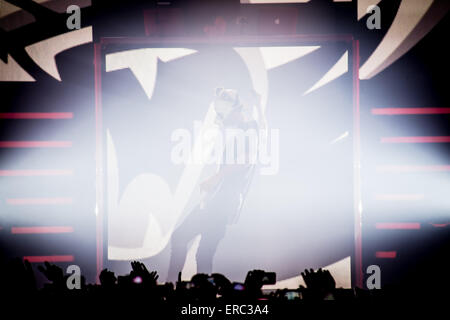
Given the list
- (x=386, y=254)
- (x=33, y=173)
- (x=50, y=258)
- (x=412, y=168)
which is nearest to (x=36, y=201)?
(x=33, y=173)

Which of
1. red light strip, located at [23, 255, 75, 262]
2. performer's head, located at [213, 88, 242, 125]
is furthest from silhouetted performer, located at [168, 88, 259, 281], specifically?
red light strip, located at [23, 255, 75, 262]

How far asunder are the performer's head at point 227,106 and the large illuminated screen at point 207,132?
0.4 inches

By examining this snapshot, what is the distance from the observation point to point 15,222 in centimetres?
253

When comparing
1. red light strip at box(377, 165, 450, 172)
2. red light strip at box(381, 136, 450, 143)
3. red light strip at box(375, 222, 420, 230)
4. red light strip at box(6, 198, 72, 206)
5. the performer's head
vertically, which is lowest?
red light strip at box(375, 222, 420, 230)

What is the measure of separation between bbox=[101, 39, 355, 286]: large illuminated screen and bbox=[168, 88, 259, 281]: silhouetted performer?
0.6 inches

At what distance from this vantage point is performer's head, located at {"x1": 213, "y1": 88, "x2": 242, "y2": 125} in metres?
2.51

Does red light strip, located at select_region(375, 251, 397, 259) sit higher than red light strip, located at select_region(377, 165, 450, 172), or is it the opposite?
red light strip, located at select_region(377, 165, 450, 172)

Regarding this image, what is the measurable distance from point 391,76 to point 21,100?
285 cm

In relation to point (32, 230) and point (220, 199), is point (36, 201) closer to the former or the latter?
point (32, 230)

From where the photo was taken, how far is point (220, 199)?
2.55 meters

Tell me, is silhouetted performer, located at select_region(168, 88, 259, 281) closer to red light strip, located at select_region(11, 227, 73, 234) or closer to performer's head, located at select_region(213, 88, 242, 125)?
performer's head, located at select_region(213, 88, 242, 125)

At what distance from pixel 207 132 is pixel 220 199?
1.73 ft

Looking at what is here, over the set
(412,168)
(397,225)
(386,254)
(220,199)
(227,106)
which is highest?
(227,106)
